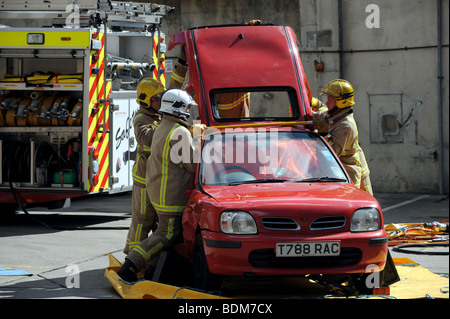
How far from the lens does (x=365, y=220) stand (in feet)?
24.7

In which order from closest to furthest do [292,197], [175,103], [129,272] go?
1. [292,197]
2. [129,272]
3. [175,103]

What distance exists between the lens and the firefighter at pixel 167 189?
8.34m

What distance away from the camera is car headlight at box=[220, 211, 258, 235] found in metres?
7.37

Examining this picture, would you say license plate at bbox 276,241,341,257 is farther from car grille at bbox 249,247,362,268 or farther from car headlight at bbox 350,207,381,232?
car headlight at bbox 350,207,381,232

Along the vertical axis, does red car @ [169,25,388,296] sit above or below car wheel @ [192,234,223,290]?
above

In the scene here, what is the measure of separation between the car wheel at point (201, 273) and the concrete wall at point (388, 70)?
10154 mm

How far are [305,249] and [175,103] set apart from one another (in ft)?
6.88

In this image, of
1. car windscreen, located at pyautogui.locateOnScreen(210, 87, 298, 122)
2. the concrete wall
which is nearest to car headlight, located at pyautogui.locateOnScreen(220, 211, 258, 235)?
car windscreen, located at pyautogui.locateOnScreen(210, 87, 298, 122)

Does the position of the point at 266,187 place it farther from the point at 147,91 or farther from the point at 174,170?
the point at 147,91

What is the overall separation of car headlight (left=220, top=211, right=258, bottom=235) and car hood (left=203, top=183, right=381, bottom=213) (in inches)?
2.3

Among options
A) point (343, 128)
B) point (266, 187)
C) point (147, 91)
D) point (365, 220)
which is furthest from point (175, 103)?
point (365, 220)

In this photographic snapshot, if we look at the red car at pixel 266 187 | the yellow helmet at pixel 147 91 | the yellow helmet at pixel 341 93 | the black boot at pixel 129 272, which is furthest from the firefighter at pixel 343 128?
the black boot at pixel 129 272
